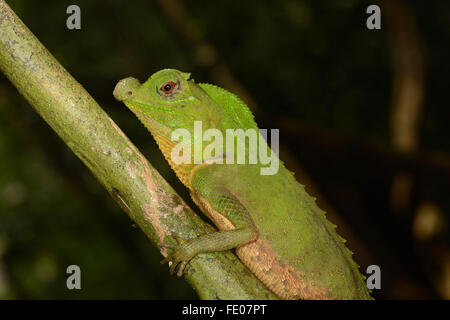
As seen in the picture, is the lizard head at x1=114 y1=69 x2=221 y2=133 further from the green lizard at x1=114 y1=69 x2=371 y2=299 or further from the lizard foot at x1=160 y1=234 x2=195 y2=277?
the lizard foot at x1=160 y1=234 x2=195 y2=277

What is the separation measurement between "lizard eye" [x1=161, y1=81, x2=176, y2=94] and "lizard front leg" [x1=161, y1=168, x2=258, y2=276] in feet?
1.30

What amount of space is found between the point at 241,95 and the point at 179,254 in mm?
3815

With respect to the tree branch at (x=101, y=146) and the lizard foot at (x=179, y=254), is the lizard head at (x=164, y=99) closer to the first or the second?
the tree branch at (x=101, y=146)

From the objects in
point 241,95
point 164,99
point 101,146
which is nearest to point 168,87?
point 164,99

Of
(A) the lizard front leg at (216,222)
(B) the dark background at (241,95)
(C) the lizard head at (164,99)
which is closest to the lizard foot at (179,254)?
(A) the lizard front leg at (216,222)

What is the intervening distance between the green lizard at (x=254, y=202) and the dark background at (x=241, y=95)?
306 cm

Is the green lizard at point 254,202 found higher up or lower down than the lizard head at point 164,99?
lower down

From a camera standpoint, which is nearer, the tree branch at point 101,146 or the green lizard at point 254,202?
the tree branch at point 101,146

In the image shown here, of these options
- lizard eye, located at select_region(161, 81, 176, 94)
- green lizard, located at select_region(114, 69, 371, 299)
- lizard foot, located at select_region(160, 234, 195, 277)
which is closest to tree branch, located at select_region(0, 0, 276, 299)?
lizard foot, located at select_region(160, 234, 195, 277)

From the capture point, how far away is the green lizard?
206 centimetres

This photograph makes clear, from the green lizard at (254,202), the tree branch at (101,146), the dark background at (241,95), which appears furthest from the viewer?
the dark background at (241,95)

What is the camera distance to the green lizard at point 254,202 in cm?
206

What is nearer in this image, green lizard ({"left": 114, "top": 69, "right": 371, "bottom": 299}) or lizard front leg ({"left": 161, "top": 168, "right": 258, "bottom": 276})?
lizard front leg ({"left": 161, "top": 168, "right": 258, "bottom": 276})
